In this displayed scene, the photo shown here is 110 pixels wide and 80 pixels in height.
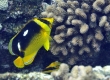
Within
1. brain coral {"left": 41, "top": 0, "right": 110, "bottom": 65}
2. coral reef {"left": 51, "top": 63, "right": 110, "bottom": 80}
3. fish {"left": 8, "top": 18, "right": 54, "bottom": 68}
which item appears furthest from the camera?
brain coral {"left": 41, "top": 0, "right": 110, "bottom": 65}

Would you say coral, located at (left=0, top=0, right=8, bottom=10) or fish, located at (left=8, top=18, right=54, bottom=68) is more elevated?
coral, located at (left=0, top=0, right=8, bottom=10)

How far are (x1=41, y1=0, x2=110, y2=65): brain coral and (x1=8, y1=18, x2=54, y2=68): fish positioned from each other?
1.17 meters

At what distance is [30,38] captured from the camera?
2.49 metres

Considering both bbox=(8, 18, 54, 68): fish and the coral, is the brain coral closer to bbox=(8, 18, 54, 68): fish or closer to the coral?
the coral

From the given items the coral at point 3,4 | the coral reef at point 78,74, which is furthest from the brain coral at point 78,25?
Result: the coral reef at point 78,74

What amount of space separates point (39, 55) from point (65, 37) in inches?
25.3

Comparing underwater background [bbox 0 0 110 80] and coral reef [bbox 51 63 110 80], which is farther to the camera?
underwater background [bbox 0 0 110 80]

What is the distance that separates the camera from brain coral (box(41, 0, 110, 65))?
11.9 ft

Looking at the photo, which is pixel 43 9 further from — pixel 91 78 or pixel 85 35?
pixel 91 78

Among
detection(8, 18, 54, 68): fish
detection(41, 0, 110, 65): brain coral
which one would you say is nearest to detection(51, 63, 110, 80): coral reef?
detection(8, 18, 54, 68): fish

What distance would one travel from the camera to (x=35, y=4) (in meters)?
3.89

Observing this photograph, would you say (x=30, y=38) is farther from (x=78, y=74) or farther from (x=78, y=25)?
(x=78, y=25)

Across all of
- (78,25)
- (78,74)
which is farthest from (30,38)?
(78,25)

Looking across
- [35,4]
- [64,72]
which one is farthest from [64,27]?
[64,72]
